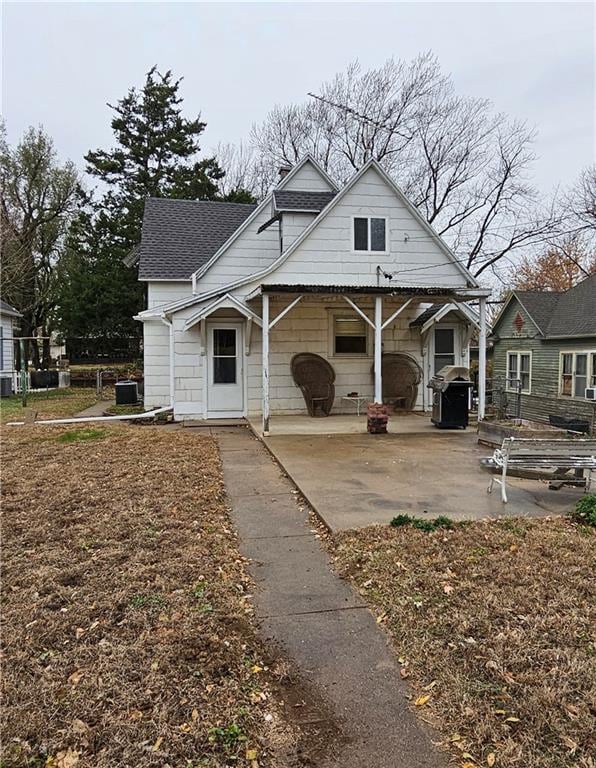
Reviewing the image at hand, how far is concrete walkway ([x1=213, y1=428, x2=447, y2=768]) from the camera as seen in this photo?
2199 mm

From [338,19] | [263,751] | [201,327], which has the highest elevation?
[338,19]

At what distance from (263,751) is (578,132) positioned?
979 inches

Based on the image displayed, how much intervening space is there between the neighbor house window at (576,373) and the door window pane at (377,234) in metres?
8.57

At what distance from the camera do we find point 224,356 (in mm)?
12539

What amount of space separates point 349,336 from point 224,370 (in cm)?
319

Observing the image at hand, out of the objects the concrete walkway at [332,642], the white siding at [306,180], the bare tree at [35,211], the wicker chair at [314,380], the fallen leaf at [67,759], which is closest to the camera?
the fallen leaf at [67,759]

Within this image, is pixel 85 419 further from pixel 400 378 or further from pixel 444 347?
pixel 444 347

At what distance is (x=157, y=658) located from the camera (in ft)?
9.12

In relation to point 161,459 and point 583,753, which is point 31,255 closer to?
point 161,459

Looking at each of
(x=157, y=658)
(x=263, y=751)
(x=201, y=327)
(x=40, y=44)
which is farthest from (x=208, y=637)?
(x=201, y=327)

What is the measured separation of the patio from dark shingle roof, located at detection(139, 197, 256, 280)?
6094 mm

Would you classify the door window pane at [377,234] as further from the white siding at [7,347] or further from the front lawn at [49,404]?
the white siding at [7,347]

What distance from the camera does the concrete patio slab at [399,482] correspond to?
5.31 m

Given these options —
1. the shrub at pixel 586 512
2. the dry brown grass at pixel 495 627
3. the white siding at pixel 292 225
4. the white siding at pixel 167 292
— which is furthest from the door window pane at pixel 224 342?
the shrub at pixel 586 512
